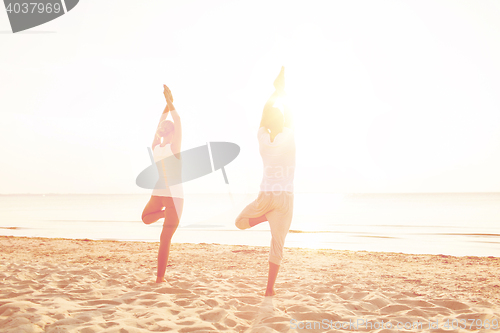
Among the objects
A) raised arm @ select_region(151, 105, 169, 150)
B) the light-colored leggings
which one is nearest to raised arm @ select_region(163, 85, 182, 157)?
raised arm @ select_region(151, 105, 169, 150)

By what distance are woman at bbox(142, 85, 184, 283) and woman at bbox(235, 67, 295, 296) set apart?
1067 mm

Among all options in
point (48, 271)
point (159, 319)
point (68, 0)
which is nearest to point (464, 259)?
point (159, 319)

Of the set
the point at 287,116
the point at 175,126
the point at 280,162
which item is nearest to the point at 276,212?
the point at 280,162

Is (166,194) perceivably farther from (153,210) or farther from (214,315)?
(214,315)

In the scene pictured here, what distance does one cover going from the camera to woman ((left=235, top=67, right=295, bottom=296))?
4.23m

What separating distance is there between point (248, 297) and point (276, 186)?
157 cm

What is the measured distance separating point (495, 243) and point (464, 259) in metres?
6.16

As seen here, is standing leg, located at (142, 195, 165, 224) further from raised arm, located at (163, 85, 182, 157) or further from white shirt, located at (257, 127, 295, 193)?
white shirt, located at (257, 127, 295, 193)

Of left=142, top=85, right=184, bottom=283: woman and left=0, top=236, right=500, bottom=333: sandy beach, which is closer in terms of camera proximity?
left=0, top=236, right=500, bottom=333: sandy beach

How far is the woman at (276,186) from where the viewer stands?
4.23 metres

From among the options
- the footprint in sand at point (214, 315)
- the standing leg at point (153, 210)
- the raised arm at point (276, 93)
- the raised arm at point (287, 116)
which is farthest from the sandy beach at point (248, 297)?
the raised arm at point (276, 93)

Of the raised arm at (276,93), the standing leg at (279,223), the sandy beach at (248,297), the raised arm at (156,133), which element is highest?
the raised arm at (276,93)

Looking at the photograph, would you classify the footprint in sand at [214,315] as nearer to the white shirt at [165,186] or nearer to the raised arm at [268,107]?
the white shirt at [165,186]

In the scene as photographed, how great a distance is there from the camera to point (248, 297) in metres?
4.54
